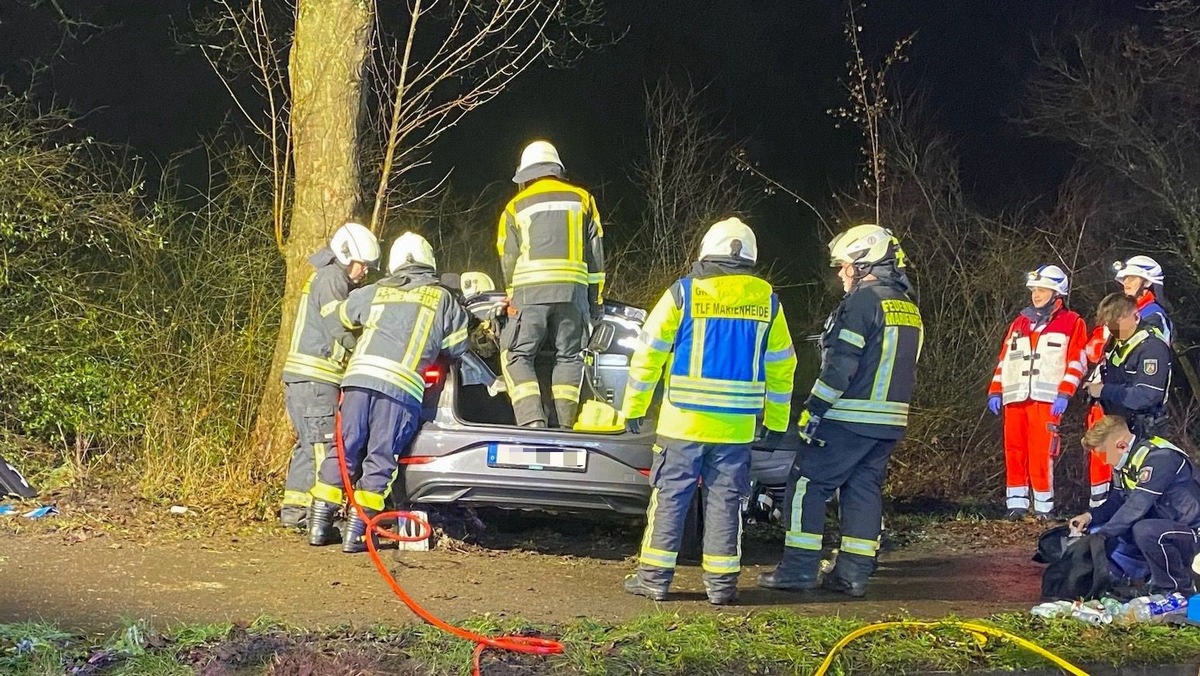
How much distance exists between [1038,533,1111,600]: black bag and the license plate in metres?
2.44

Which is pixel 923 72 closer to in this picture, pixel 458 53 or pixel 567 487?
pixel 458 53

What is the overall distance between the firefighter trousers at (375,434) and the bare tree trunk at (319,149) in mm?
1416

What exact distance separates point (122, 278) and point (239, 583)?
3585 millimetres

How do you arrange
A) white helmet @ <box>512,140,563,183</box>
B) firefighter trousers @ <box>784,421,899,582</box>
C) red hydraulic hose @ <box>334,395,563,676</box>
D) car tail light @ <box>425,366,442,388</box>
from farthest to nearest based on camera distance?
white helmet @ <box>512,140,563,183</box>
car tail light @ <box>425,366,442,388</box>
firefighter trousers @ <box>784,421,899,582</box>
red hydraulic hose @ <box>334,395,563,676</box>

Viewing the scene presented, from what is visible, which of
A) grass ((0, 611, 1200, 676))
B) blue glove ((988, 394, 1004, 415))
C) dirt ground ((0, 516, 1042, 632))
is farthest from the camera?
blue glove ((988, 394, 1004, 415))

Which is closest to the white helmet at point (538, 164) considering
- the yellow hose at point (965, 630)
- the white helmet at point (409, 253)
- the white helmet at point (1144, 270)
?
the white helmet at point (409, 253)

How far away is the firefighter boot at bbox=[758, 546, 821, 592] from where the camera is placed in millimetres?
5840

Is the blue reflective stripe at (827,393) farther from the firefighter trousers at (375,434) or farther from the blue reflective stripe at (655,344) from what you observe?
the firefighter trousers at (375,434)

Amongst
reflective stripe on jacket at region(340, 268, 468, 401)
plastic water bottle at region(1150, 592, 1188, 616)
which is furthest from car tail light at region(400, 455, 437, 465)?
plastic water bottle at region(1150, 592, 1188, 616)

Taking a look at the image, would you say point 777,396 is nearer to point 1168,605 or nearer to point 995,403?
point 1168,605

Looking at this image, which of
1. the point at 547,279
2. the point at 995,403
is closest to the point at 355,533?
the point at 547,279

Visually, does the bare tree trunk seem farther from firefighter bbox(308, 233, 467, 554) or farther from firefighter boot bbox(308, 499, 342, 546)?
firefighter bbox(308, 233, 467, 554)

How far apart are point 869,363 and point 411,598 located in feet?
8.50

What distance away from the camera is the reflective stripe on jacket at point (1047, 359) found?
8.13 meters
